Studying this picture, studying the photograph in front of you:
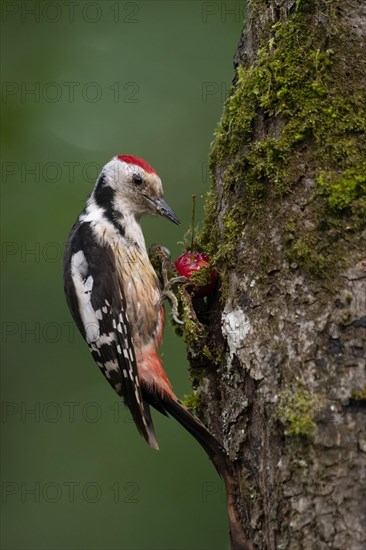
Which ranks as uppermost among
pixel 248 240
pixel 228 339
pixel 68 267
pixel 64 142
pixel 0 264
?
pixel 64 142

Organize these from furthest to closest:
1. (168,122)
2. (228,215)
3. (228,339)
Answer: (168,122) < (228,215) < (228,339)

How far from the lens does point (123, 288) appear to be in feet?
12.2

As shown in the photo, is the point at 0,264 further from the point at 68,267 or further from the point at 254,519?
the point at 254,519

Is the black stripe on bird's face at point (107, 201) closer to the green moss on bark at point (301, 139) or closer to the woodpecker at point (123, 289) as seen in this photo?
the woodpecker at point (123, 289)

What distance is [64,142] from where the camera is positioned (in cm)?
537

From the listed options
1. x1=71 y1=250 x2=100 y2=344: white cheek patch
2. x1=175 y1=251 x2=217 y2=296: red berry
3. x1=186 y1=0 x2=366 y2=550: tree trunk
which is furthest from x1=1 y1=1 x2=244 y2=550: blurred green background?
x1=186 y1=0 x2=366 y2=550: tree trunk

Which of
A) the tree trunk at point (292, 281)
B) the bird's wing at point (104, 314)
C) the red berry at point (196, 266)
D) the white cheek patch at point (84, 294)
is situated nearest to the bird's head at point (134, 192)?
the bird's wing at point (104, 314)

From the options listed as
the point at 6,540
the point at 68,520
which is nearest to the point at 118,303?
the point at 68,520

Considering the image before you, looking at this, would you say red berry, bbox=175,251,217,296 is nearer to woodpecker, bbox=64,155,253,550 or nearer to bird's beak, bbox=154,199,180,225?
woodpecker, bbox=64,155,253,550

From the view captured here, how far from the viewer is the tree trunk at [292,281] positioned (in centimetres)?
219

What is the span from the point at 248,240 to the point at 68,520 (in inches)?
127

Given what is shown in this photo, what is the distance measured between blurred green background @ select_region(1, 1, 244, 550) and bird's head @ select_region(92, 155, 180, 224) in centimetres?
96

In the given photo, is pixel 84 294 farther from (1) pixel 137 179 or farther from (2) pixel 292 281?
(2) pixel 292 281

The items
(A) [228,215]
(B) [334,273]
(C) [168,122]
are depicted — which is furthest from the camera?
(C) [168,122]
